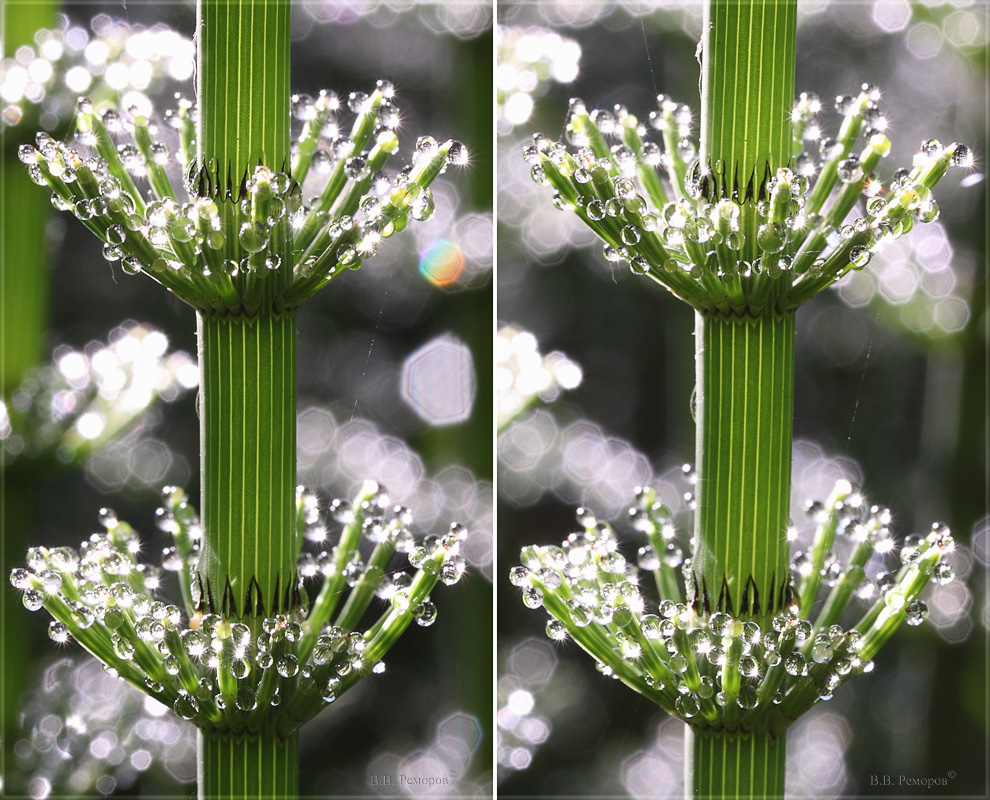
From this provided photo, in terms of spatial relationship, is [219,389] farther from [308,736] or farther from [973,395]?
[973,395]

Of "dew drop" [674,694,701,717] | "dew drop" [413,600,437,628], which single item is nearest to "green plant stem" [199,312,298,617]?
"dew drop" [413,600,437,628]

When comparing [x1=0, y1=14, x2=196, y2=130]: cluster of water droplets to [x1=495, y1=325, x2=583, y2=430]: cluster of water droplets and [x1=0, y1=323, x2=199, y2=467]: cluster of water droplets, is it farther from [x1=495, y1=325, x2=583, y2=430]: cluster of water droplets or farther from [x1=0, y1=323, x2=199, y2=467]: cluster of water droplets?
[x1=495, y1=325, x2=583, y2=430]: cluster of water droplets

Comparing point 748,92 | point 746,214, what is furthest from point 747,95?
point 746,214

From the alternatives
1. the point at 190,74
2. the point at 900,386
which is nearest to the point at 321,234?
the point at 190,74

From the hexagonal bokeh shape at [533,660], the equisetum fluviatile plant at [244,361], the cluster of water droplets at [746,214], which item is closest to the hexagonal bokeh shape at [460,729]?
the hexagonal bokeh shape at [533,660]

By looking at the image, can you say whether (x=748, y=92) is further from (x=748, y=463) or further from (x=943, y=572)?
(x=943, y=572)

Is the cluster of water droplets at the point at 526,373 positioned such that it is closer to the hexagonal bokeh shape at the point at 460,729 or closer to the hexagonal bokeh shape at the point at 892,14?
the hexagonal bokeh shape at the point at 460,729

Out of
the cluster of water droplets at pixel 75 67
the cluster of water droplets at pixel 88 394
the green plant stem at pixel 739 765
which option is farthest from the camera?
the cluster of water droplets at pixel 88 394
